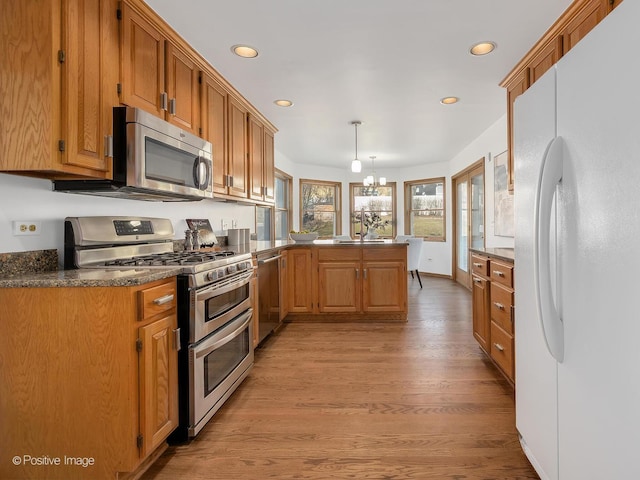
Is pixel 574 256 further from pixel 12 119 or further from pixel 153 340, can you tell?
pixel 12 119

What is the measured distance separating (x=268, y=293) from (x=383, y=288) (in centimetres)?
142

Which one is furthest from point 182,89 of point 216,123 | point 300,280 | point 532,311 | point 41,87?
point 532,311

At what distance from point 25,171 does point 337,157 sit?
19.3 feet

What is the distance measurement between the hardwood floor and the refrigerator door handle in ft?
2.58

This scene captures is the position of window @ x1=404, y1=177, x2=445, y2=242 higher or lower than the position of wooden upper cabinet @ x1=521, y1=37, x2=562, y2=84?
lower

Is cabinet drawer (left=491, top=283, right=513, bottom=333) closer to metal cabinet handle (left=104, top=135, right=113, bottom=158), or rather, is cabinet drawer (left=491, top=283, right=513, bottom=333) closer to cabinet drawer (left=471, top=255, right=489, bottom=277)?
cabinet drawer (left=471, top=255, right=489, bottom=277)

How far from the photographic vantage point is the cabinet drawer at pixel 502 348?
235 cm

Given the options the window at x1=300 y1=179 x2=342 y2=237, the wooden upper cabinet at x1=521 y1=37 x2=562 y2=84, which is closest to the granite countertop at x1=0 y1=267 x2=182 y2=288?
the wooden upper cabinet at x1=521 y1=37 x2=562 y2=84

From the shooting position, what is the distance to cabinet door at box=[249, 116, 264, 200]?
397cm

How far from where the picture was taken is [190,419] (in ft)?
6.12

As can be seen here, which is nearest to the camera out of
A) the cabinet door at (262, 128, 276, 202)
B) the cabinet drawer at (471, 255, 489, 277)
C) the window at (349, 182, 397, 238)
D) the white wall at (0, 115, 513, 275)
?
the white wall at (0, 115, 513, 275)

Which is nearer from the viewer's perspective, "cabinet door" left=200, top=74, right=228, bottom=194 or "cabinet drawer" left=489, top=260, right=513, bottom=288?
"cabinet drawer" left=489, top=260, right=513, bottom=288

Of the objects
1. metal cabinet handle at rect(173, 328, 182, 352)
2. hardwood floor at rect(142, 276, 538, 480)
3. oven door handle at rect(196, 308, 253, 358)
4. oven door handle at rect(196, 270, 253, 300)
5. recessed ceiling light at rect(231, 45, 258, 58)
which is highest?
recessed ceiling light at rect(231, 45, 258, 58)

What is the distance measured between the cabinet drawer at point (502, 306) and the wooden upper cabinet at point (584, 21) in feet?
5.26
